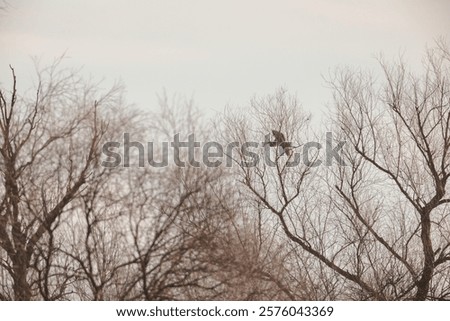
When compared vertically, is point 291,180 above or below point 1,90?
below

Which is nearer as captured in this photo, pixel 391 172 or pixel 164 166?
pixel 164 166

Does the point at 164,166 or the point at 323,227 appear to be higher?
the point at 164,166

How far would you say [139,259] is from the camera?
5.86 meters

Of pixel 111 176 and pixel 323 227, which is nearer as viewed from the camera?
pixel 111 176

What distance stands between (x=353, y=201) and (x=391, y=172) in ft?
1.22

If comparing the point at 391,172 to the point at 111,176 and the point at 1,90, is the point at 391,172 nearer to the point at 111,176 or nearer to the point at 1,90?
the point at 111,176
